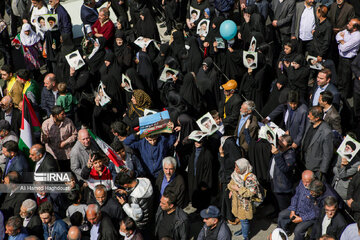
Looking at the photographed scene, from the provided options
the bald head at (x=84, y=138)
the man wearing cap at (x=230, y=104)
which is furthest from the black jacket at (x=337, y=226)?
the bald head at (x=84, y=138)

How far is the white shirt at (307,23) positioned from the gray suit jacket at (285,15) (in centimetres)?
61

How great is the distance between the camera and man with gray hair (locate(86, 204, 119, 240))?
7828 millimetres

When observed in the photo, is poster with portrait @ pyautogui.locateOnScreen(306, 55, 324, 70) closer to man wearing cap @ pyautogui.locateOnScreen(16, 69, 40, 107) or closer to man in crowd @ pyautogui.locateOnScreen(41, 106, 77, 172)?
man in crowd @ pyautogui.locateOnScreen(41, 106, 77, 172)

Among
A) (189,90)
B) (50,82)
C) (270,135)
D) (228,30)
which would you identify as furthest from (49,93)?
(270,135)

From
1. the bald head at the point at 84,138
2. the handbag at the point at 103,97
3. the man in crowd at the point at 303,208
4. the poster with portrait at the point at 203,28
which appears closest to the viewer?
the man in crowd at the point at 303,208

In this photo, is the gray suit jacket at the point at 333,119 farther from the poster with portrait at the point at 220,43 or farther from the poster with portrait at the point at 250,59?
the poster with portrait at the point at 220,43

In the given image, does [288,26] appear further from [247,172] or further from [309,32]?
[247,172]

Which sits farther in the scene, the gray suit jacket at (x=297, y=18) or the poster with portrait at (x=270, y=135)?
the gray suit jacket at (x=297, y=18)

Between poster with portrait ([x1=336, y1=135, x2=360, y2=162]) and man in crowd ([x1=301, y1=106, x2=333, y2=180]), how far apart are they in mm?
594

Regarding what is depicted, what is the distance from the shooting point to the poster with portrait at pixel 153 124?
8.91 meters

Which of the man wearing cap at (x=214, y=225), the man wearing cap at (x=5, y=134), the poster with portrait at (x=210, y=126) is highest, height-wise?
the poster with portrait at (x=210, y=126)

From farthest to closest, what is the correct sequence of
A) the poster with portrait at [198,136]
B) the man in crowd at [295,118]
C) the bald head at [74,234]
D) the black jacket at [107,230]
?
the man in crowd at [295,118]
the poster with portrait at [198,136]
the black jacket at [107,230]
the bald head at [74,234]

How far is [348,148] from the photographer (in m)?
8.06

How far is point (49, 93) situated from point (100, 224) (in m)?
3.72
